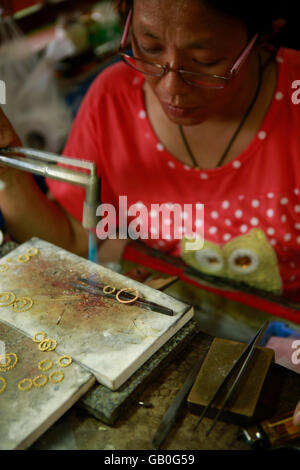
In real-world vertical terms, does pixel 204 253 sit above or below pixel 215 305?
above

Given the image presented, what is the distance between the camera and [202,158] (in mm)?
1683

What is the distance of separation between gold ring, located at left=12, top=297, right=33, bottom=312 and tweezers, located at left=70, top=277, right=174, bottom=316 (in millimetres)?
Result: 124

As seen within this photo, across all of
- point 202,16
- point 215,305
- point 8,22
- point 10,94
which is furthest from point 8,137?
point 8,22

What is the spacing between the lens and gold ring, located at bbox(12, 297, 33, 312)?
1.17m

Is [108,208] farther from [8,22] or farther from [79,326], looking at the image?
[8,22]

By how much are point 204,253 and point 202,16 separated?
89cm

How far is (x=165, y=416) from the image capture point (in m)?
→ 0.99

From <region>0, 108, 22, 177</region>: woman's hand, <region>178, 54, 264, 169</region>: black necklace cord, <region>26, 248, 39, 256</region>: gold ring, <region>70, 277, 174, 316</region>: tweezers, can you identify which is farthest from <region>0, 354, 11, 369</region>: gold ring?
<region>178, 54, 264, 169</region>: black necklace cord

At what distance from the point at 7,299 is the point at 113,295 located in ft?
0.95

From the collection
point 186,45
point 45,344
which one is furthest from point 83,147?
point 45,344

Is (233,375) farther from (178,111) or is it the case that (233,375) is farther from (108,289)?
(178,111)

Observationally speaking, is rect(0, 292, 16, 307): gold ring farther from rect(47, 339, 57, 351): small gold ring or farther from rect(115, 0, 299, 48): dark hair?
rect(115, 0, 299, 48): dark hair

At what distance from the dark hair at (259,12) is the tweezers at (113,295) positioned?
2.56 ft

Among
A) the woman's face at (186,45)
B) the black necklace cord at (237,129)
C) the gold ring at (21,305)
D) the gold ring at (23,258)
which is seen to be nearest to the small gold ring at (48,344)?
the gold ring at (21,305)
